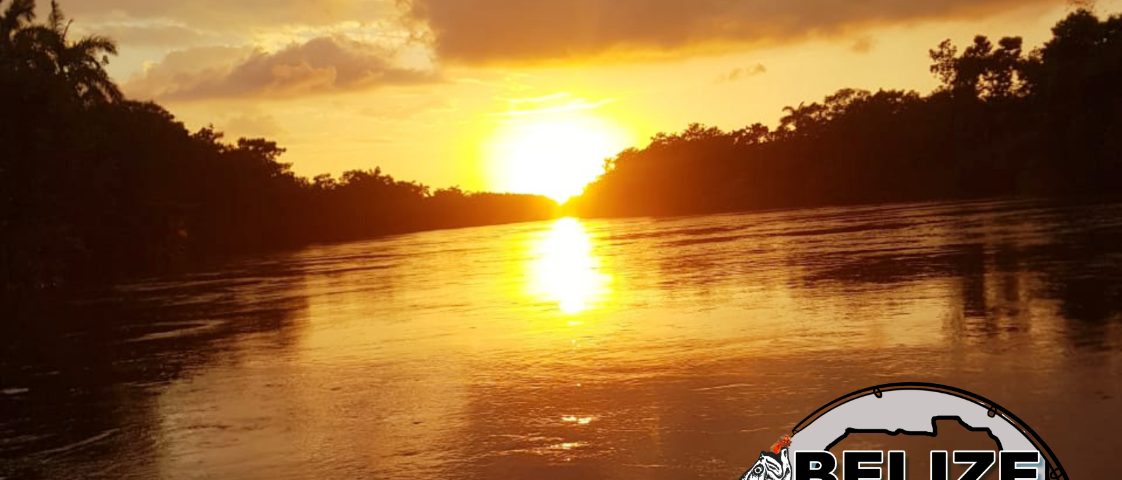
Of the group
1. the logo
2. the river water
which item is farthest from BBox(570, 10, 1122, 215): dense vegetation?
the logo

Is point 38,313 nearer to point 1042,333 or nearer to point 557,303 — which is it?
point 557,303

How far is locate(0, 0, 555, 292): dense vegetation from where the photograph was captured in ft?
118

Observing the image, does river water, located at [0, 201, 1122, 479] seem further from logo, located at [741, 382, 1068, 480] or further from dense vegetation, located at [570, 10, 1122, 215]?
dense vegetation, located at [570, 10, 1122, 215]

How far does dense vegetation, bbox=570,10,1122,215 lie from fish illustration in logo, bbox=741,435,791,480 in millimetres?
64596

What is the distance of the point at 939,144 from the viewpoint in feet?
300

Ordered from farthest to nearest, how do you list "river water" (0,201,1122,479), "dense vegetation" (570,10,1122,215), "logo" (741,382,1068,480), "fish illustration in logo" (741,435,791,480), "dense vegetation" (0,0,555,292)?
"dense vegetation" (570,10,1122,215) < "dense vegetation" (0,0,555,292) < "river water" (0,201,1122,479) < "fish illustration in logo" (741,435,791,480) < "logo" (741,382,1068,480)

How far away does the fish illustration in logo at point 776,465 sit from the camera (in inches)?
158

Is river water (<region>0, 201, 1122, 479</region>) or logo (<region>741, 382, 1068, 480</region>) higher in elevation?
logo (<region>741, 382, 1068, 480</region>)

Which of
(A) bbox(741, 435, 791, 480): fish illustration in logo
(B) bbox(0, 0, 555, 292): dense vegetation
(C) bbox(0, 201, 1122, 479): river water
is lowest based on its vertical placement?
(C) bbox(0, 201, 1122, 479): river water

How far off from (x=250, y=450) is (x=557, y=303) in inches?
389

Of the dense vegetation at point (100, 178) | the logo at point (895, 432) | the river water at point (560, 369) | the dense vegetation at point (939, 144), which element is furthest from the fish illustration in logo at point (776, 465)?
the dense vegetation at point (939, 144)

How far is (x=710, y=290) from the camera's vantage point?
56.1 feet

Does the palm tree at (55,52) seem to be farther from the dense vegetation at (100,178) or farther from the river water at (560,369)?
the river water at (560,369)

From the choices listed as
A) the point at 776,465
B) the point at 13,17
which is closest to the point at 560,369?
the point at 776,465
